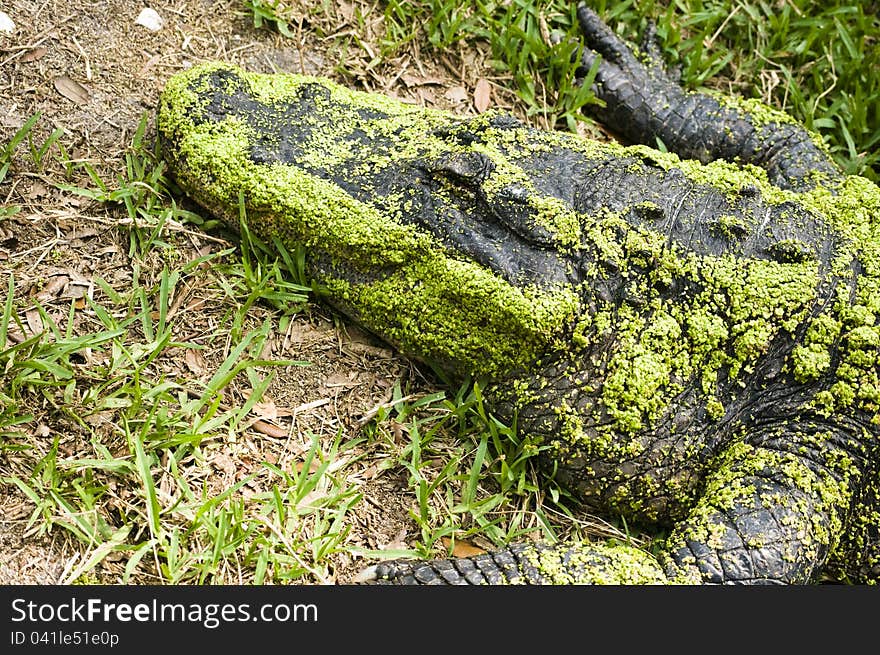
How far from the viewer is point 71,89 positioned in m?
3.38

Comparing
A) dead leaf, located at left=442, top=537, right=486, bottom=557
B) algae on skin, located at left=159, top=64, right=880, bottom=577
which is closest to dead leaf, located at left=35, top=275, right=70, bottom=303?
algae on skin, located at left=159, top=64, right=880, bottom=577

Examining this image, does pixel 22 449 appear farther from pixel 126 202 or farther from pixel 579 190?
pixel 579 190

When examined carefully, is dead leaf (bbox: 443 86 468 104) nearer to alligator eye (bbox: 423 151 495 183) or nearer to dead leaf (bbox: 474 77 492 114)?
dead leaf (bbox: 474 77 492 114)

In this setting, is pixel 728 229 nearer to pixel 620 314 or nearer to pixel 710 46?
pixel 620 314

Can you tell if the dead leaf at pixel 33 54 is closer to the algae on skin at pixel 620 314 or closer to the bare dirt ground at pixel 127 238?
the bare dirt ground at pixel 127 238

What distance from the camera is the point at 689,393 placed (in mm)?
2836

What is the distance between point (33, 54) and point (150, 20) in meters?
0.49

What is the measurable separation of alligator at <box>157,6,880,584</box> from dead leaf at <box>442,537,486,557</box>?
0.55ft

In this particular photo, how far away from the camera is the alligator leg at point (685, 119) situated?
12.3ft

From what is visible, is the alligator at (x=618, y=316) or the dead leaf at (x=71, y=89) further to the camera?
the dead leaf at (x=71, y=89)

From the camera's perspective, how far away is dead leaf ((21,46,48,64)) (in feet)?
11.0

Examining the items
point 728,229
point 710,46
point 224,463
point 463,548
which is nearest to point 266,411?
point 224,463

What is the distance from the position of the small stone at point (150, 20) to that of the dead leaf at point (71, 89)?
40 centimetres

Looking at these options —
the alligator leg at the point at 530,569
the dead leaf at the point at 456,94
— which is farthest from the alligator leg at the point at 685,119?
the alligator leg at the point at 530,569
